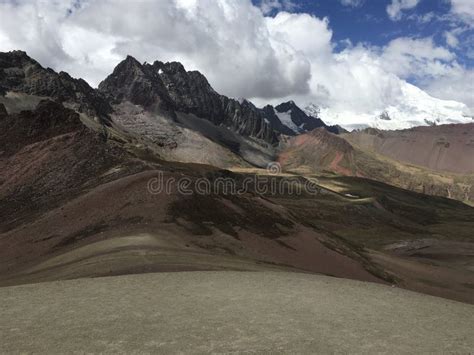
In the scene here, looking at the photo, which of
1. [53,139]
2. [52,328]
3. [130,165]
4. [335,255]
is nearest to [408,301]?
[52,328]

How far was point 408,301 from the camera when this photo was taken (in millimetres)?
29266

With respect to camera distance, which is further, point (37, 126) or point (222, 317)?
point (37, 126)

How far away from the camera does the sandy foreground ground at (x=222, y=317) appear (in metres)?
19.5

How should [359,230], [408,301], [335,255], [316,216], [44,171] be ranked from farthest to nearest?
[316,216], [359,230], [44,171], [335,255], [408,301]

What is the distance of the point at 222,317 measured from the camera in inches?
917

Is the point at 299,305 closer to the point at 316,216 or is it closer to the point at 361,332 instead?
the point at 361,332

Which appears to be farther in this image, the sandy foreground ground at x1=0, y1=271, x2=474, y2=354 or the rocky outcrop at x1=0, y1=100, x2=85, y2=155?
the rocky outcrop at x1=0, y1=100, x2=85, y2=155

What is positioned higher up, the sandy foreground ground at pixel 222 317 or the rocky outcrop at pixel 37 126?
the rocky outcrop at pixel 37 126

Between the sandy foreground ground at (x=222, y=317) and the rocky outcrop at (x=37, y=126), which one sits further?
the rocky outcrop at (x=37, y=126)

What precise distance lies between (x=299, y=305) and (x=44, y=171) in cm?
6629

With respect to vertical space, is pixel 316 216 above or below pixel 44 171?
below

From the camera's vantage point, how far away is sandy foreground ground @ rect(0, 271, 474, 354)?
19.5 m

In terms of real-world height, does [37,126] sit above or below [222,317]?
above

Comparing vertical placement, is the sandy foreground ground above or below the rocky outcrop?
below
